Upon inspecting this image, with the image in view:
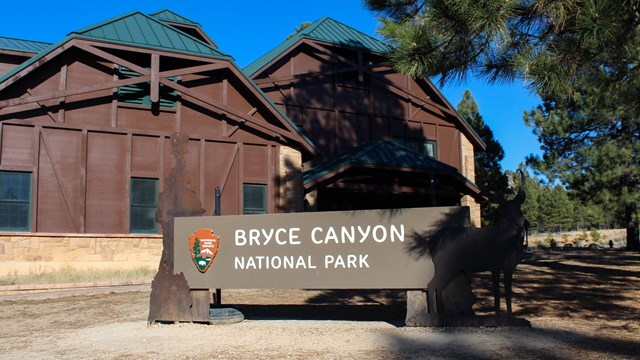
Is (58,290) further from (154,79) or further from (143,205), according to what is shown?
(154,79)

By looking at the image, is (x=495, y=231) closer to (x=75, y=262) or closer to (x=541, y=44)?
(x=541, y=44)

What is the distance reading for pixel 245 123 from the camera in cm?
1808

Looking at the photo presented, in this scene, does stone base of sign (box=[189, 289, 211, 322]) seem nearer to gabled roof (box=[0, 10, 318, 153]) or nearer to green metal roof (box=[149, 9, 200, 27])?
gabled roof (box=[0, 10, 318, 153])

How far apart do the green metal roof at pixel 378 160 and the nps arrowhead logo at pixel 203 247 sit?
9.46 m

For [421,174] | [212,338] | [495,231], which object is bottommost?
[212,338]

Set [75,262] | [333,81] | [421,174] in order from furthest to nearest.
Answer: [333,81] < [421,174] < [75,262]

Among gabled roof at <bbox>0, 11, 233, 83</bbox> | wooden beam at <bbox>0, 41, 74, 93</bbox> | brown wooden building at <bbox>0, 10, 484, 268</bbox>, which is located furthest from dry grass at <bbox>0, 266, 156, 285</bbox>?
gabled roof at <bbox>0, 11, 233, 83</bbox>

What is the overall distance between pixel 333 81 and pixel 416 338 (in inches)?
624

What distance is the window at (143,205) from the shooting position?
652 inches

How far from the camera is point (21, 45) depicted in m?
19.2

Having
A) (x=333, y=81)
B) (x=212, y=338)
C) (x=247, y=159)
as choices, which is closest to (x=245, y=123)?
(x=247, y=159)

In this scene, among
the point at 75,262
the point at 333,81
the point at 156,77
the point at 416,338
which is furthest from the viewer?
the point at 333,81

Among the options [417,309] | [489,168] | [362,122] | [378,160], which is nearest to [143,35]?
[378,160]

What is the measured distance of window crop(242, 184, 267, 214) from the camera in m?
18.0
